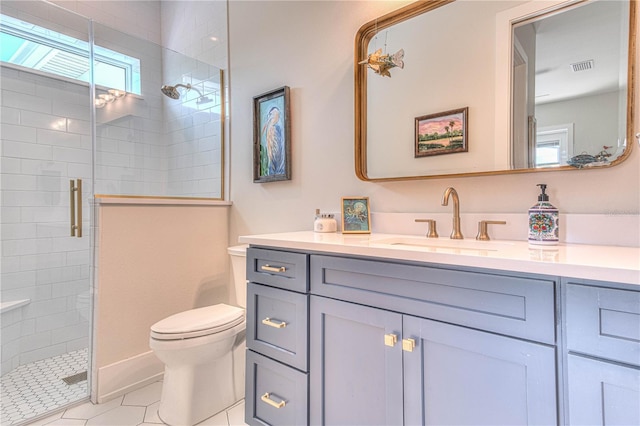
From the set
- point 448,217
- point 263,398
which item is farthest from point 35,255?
point 448,217

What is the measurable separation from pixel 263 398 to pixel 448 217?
3.54ft

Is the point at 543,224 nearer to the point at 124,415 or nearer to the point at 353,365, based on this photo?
the point at 353,365

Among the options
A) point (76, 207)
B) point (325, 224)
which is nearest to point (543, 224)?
point (325, 224)

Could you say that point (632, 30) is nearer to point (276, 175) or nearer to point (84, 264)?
point (276, 175)

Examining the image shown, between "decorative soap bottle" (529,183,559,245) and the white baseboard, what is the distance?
212 cm

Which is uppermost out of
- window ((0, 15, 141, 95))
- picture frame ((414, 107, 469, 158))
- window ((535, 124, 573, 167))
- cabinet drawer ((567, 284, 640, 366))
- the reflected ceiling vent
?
window ((0, 15, 141, 95))

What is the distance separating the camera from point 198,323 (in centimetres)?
156

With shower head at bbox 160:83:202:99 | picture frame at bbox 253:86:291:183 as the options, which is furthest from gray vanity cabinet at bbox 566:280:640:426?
shower head at bbox 160:83:202:99

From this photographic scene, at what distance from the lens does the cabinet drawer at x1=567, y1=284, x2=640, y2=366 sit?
0.67 meters

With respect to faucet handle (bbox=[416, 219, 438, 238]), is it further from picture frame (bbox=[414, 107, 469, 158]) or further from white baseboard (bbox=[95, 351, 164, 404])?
white baseboard (bbox=[95, 351, 164, 404])

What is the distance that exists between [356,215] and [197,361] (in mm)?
1028

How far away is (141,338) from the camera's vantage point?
1.96 metres

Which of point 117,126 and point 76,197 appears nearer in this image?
point 76,197

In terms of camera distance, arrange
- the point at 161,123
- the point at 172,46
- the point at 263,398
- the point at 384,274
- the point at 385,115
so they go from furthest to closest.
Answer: the point at 172,46 < the point at 161,123 < the point at 385,115 < the point at 263,398 < the point at 384,274
